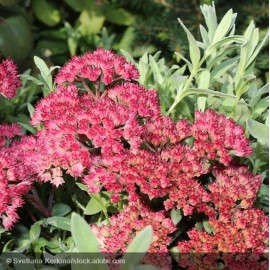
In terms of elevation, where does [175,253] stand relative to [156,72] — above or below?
below

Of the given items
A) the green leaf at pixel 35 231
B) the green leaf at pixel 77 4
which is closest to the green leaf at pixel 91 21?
the green leaf at pixel 77 4

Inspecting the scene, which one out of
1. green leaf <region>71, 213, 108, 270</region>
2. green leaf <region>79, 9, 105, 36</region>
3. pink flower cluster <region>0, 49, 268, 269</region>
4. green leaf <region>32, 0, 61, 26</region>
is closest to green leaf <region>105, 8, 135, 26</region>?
green leaf <region>79, 9, 105, 36</region>

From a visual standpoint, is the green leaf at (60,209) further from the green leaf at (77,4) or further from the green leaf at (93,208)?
the green leaf at (77,4)

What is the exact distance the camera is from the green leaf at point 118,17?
189 cm

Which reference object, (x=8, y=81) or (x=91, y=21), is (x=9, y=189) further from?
(x=91, y=21)

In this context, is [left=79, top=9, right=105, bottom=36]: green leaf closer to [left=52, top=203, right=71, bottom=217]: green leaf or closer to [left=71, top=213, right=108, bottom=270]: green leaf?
[left=52, top=203, right=71, bottom=217]: green leaf

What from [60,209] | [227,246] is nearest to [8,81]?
[60,209]

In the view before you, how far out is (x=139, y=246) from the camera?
2.23ft

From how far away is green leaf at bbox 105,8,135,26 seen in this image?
1893 millimetres

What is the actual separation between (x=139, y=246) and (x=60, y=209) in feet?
1.30

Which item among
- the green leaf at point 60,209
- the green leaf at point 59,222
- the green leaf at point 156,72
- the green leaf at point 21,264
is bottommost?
the green leaf at point 60,209

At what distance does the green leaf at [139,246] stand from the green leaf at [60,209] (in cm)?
37

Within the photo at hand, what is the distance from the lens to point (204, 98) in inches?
41.8

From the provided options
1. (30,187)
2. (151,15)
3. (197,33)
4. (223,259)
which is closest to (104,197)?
(30,187)
